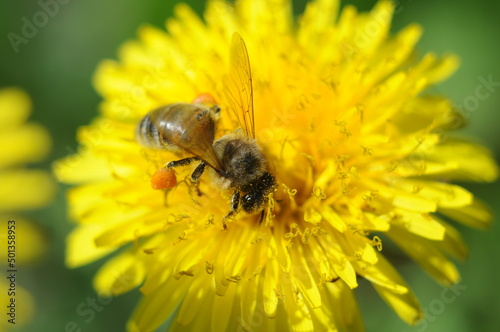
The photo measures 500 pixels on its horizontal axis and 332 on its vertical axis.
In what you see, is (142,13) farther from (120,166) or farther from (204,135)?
(204,135)

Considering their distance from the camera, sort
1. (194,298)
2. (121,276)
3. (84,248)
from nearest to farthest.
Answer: (194,298) < (121,276) < (84,248)

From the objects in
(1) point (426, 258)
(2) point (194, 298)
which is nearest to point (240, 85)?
(2) point (194, 298)

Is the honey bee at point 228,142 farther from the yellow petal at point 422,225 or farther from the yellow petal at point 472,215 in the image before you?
the yellow petal at point 472,215

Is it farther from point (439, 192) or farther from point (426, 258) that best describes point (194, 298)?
point (439, 192)

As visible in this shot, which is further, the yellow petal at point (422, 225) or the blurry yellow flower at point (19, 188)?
the blurry yellow flower at point (19, 188)

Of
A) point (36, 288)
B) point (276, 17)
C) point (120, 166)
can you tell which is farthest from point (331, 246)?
point (36, 288)

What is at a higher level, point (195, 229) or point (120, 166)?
point (120, 166)

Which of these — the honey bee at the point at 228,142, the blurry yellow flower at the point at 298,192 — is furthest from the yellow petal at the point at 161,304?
the honey bee at the point at 228,142
